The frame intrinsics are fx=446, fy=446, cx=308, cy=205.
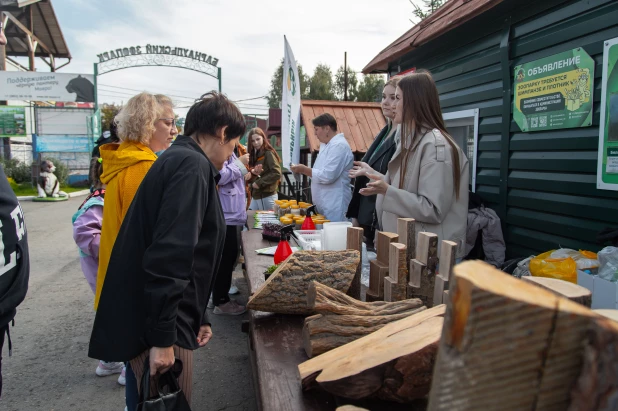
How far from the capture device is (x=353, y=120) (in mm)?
8945

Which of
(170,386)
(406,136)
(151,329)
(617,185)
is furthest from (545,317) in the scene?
(617,185)

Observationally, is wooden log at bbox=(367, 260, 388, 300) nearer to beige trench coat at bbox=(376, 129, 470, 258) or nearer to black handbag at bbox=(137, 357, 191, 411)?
beige trench coat at bbox=(376, 129, 470, 258)

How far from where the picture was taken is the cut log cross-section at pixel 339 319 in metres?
1.46

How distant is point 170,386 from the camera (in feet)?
Result: 5.34

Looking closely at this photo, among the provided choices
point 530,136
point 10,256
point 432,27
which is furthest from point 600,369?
point 432,27

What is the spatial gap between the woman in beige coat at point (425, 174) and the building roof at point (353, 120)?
5.72 meters

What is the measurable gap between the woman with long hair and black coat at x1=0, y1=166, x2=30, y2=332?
4.89 m

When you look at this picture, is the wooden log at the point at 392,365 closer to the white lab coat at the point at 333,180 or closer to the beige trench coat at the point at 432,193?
the beige trench coat at the point at 432,193

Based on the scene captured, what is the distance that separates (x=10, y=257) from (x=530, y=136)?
345cm

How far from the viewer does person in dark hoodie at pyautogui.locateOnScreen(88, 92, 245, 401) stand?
153cm

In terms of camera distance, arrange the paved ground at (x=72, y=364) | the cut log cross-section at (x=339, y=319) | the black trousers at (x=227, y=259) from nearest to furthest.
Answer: the cut log cross-section at (x=339, y=319) → the paved ground at (x=72, y=364) → the black trousers at (x=227, y=259)

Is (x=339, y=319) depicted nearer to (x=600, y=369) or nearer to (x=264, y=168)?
(x=600, y=369)

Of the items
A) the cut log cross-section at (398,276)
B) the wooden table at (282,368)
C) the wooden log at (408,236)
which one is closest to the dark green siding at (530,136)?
the wooden log at (408,236)

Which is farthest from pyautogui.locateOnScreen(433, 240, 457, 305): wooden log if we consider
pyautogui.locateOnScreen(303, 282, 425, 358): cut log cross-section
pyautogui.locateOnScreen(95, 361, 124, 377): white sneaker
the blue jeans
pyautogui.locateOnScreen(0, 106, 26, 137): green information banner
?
pyautogui.locateOnScreen(0, 106, 26, 137): green information banner
